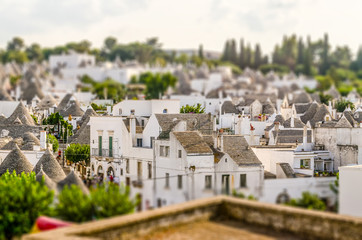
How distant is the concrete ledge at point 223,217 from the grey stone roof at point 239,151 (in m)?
18.4

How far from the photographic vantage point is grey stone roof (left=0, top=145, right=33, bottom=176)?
41500 mm

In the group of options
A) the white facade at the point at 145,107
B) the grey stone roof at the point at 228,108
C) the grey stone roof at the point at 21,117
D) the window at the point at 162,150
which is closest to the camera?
the window at the point at 162,150

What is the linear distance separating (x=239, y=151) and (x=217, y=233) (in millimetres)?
20909

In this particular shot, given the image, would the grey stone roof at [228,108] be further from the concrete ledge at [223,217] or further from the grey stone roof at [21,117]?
the concrete ledge at [223,217]

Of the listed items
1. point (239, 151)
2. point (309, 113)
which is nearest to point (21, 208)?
point (239, 151)

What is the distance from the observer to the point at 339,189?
94.8ft

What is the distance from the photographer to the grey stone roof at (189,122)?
4087 cm

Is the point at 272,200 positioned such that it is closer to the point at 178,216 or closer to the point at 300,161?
the point at 178,216

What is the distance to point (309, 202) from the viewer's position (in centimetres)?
2219

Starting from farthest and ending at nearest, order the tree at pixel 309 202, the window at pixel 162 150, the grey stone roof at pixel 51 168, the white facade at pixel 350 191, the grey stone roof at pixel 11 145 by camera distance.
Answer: the grey stone roof at pixel 11 145, the grey stone roof at pixel 51 168, the window at pixel 162 150, the white facade at pixel 350 191, the tree at pixel 309 202

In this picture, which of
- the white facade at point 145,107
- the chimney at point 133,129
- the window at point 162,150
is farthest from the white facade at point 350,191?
the white facade at point 145,107

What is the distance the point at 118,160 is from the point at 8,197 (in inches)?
690

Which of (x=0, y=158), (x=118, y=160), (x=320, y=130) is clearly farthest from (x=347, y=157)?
(x=0, y=158)

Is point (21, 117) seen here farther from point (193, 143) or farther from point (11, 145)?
point (193, 143)
